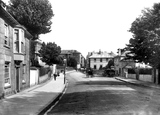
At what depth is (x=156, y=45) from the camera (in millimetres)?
27891

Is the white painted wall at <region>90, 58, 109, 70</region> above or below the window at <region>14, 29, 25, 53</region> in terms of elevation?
below

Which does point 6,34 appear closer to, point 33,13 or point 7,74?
point 7,74

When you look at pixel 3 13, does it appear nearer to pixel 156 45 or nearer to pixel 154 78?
pixel 156 45

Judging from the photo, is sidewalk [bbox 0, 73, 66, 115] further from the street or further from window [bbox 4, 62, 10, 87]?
window [bbox 4, 62, 10, 87]

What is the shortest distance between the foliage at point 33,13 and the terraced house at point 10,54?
882 inches

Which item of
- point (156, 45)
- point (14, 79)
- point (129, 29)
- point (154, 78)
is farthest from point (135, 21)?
point (14, 79)

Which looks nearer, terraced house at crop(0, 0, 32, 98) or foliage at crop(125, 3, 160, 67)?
terraced house at crop(0, 0, 32, 98)

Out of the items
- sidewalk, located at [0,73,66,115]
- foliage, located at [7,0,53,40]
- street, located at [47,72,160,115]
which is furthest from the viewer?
foliage, located at [7,0,53,40]

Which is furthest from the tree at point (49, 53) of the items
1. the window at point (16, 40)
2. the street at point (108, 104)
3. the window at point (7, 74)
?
the window at point (7, 74)

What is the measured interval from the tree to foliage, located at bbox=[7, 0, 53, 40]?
26824 millimetres

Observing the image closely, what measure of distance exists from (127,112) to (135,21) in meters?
22.0

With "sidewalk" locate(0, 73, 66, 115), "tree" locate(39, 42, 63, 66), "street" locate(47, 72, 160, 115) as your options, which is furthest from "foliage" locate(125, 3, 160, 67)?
"tree" locate(39, 42, 63, 66)

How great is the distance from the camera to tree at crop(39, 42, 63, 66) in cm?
7153

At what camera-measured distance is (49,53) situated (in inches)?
2862
